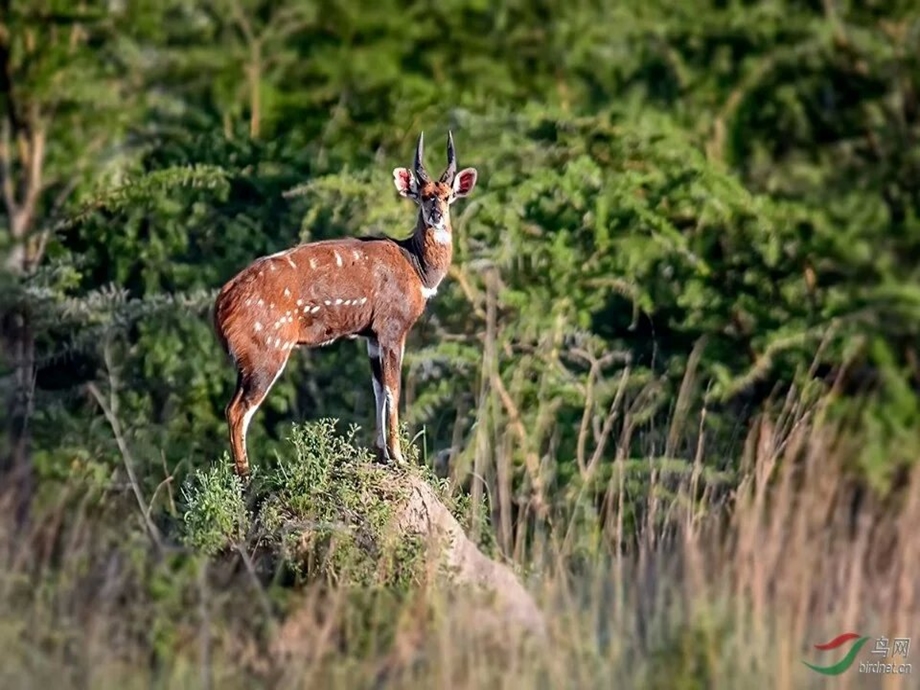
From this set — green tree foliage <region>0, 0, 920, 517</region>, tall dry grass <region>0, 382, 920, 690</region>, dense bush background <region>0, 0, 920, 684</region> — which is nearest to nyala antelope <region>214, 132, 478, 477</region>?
tall dry grass <region>0, 382, 920, 690</region>

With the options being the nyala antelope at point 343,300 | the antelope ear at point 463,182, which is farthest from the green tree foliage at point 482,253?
the antelope ear at point 463,182

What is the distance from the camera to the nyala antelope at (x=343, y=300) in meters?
8.70

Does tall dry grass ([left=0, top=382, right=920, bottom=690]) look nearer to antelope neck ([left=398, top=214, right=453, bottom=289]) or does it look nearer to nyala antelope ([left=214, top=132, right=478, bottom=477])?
nyala antelope ([left=214, top=132, right=478, bottom=477])

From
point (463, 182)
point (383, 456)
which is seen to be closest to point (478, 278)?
point (463, 182)

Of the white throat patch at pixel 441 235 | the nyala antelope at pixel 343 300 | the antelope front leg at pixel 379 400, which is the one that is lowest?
the antelope front leg at pixel 379 400

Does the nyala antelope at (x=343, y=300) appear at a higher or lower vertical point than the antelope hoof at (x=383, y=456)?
higher

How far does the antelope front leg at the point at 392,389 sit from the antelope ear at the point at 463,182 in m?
0.78

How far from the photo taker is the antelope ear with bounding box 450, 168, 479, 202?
9320 mm

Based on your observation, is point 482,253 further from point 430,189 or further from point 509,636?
point 509,636

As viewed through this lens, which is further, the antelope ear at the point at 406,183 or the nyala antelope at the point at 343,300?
the antelope ear at the point at 406,183

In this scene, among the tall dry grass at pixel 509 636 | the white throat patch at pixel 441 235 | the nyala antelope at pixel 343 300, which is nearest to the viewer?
the tall dry grass at pixel 509 636

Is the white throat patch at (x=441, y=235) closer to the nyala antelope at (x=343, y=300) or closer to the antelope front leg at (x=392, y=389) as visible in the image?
the nyala antelope at (x=343, y=300)

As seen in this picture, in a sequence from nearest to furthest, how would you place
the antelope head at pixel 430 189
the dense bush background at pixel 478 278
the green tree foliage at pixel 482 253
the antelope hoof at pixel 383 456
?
the antelope hoof at pixel 383 456, the antelope head at pixel 430 189, the dense bush background at pixel 478 278, the green tree foliage at pixel 482 253

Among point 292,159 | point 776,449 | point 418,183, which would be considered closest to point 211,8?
point 292,159
